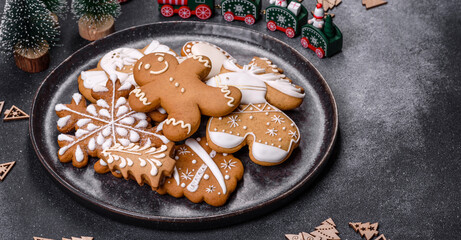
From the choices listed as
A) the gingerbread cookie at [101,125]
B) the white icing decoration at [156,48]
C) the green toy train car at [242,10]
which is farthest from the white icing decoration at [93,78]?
the green toy train car at [242,10]

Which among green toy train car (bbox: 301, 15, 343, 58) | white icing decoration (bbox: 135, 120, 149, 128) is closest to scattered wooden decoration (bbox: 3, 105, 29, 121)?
white icing decoration (bbox: 135, 120, 149, 128)

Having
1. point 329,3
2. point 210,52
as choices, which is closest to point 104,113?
point 210,52

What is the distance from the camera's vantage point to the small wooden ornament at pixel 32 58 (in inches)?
172

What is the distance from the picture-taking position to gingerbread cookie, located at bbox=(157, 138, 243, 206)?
3.59 metres

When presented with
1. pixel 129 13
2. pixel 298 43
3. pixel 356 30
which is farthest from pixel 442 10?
pixel 129 13

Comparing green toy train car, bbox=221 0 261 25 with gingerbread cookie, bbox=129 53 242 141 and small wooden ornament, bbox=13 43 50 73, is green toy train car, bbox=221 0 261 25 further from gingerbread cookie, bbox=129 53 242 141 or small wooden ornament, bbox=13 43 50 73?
small wooden ornament, bbox=13 43 50 73

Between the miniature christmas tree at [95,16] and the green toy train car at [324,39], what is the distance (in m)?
1.37

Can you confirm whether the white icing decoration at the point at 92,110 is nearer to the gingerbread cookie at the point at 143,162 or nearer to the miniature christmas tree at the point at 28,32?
the gingerbread cookie at the point at 143,162

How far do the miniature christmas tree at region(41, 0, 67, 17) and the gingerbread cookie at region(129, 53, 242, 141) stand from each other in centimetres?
114

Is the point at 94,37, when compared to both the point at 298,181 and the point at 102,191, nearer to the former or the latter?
the point at 102,191

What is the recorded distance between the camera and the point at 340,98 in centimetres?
428

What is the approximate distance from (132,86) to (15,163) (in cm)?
87

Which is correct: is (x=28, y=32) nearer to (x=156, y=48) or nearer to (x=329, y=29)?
(x=156, y=48)

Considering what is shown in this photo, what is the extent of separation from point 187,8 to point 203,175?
1.60 metres
